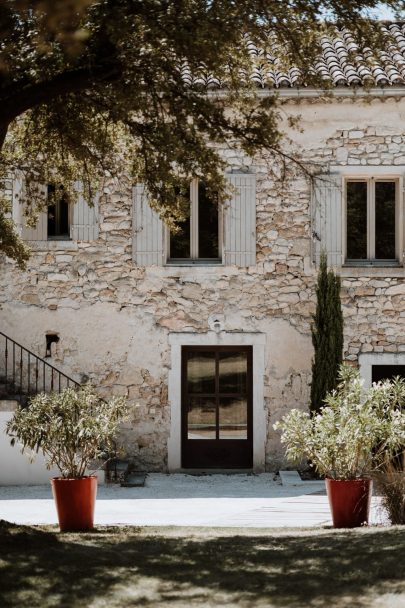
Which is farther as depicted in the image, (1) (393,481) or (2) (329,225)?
(2) (329,225)

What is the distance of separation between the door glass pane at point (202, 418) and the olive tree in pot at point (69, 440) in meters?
5.51

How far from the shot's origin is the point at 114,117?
30.6ft

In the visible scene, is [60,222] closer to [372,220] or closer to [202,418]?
[202,418]

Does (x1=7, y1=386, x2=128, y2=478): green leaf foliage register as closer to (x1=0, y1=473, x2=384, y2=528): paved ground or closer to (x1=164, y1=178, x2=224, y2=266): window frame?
(x1=0, y1=473, x2=384, y2=528): paved ground

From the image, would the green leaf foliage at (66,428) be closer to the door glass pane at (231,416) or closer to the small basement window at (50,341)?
the small basement window at (50,341)

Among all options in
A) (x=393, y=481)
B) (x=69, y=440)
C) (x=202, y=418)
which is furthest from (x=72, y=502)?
(x=202, y=418)

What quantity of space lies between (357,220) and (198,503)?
531 cm

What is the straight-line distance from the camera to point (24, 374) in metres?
15.6

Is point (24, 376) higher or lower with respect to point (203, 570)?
higher

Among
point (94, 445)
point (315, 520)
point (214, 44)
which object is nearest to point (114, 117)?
point (214, 44)

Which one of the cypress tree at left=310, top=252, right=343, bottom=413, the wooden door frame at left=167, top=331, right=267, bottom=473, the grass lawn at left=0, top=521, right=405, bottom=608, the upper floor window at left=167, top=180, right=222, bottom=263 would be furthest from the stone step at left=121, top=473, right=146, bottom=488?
the grass lawn at left=0, top=521, right=405, bottom=608

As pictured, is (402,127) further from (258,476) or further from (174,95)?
(174,95)

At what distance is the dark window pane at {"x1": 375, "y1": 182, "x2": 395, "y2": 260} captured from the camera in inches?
621

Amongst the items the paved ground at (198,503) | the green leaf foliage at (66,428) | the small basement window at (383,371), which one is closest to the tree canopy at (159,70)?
the green leaf foliage at (66,428)
